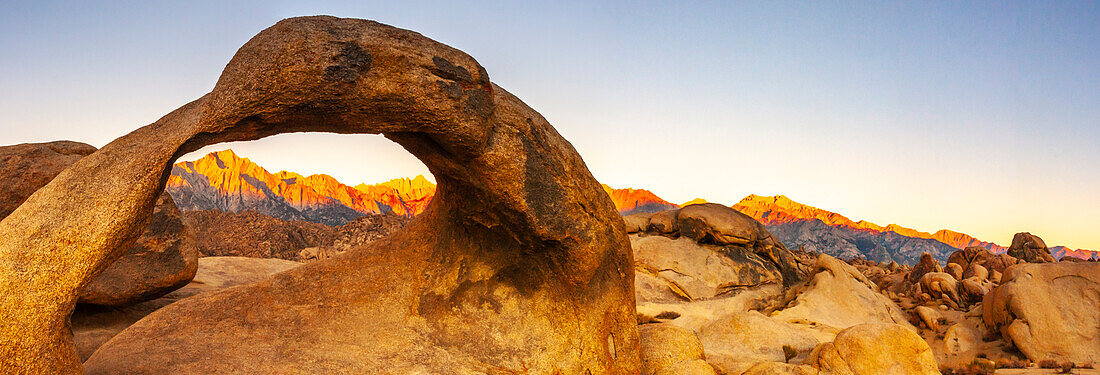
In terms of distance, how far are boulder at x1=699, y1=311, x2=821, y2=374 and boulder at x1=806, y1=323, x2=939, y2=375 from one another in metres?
1.49

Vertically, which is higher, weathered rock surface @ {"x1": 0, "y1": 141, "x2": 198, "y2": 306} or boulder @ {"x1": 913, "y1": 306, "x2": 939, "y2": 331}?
weathered rock surface @ {"x1": 0, "y1": 141, "x2": 198, "y2": 306}

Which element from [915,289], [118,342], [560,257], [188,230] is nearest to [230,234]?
[188,230]

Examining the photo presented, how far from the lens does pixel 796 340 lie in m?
9.63

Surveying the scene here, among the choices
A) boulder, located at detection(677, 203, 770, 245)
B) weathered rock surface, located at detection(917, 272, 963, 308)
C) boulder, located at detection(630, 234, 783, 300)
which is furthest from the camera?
boulder, located at detection(677, 203, 770, 245)

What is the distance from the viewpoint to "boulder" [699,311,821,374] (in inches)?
356

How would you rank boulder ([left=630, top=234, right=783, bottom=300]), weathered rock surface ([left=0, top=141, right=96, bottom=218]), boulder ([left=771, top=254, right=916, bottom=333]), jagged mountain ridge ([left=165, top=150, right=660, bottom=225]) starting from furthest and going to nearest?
jagged mountain ridge ([left=165, top=150, right=660, bottom=225]) < boulder ([left=630, top=234, right=783, bottom=300]) < boulder ([left=771, top=254, right=916, bottom=333]) < weathered rock surface ([left=0, top=141, right=96, bottom=218])

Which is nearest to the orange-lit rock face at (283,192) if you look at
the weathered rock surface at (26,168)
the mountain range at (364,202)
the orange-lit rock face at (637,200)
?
the mountain range at (364,202)

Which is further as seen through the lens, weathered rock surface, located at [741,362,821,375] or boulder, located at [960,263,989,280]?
boulder, located at [960,263,989,280]

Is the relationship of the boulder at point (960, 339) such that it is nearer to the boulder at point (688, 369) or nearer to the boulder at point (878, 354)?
the boulder at point (878, 354)

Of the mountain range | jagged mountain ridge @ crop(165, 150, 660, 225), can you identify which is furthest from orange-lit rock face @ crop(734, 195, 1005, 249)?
jagged mountain ridge @ crop(165, 150, 660, 225)

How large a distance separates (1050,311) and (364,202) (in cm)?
4952

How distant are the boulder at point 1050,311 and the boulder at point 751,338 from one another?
15.2ft

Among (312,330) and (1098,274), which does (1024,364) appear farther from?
(312,330)

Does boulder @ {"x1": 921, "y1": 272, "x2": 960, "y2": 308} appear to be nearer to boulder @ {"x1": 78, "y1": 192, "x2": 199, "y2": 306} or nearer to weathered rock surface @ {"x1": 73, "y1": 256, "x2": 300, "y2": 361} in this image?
weathered rock surface @ {"x1": 73, "y1": 256, "x2": 300, "y2": 361}
